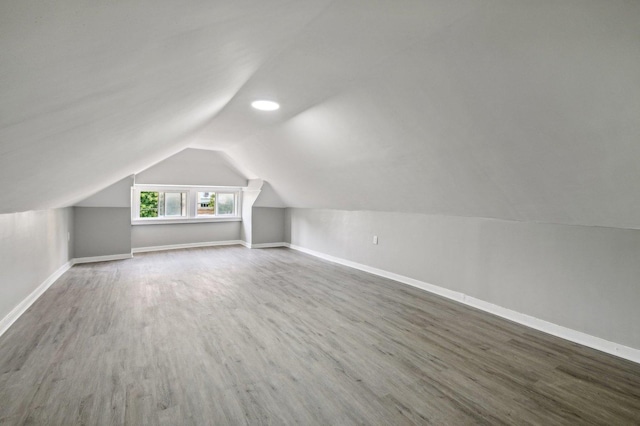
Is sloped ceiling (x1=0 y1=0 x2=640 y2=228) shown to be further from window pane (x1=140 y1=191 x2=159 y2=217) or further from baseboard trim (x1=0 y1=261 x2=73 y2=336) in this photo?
window pane (x1=140 y1=191 x2=159 y2=217)

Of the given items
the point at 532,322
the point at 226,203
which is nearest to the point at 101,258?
the point at 226,203

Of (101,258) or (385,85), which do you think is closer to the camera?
(385,85)

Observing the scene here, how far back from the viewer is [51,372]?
227 cm

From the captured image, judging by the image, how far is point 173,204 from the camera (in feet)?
24.6

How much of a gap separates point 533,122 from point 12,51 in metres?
2.54

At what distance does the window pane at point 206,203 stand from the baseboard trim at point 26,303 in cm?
319

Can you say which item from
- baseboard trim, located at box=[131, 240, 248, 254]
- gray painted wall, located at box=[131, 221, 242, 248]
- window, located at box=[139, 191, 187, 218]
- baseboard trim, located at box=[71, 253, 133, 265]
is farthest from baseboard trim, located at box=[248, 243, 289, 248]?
baseboard trim, located at box=[71, 253, 133, 265]

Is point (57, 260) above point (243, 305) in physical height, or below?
above

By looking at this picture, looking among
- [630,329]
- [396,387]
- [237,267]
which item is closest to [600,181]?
[630,329]

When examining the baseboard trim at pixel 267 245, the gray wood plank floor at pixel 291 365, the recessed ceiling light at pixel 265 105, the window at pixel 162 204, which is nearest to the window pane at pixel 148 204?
the window at pixel 162 204

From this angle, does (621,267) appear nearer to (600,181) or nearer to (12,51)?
(600,181)

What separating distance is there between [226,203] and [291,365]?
638 cm

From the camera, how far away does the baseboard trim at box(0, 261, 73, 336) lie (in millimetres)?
2937

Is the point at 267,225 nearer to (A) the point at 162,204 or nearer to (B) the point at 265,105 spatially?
(A) the point at 162,204
